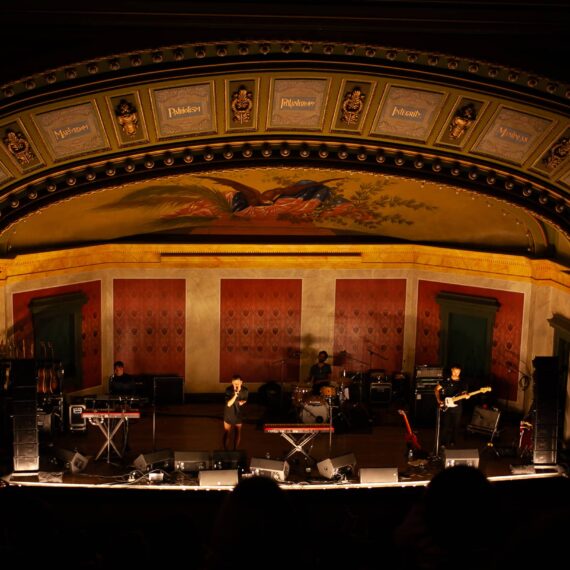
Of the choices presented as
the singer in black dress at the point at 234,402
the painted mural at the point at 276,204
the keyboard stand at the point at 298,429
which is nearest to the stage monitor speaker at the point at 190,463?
the keyboard stand at the point at 298,429

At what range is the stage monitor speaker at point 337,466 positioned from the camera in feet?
41.1

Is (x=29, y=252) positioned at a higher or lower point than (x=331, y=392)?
higher

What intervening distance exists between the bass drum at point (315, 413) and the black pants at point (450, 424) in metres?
2.04

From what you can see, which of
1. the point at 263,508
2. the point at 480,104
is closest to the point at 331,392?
the point at 480,104

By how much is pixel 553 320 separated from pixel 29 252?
9315 millimetres

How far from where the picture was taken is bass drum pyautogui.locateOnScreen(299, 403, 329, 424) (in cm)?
1523

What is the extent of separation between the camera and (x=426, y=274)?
17250 millimetres

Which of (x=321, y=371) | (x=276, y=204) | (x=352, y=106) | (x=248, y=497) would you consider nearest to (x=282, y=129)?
(x=352, y=106)

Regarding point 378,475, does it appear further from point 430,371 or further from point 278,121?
point 278,121

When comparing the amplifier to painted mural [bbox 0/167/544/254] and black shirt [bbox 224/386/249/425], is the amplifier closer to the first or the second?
painted mural [bbox 0/167/544/254]

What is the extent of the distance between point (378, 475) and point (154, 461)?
326 centimetres

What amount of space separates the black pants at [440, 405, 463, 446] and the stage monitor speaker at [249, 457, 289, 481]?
3.06 metres

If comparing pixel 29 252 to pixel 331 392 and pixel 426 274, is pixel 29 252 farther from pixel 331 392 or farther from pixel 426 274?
pixel 426 274

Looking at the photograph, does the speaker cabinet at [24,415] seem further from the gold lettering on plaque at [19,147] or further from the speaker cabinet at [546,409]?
the speaker cabinet at [546,409]
